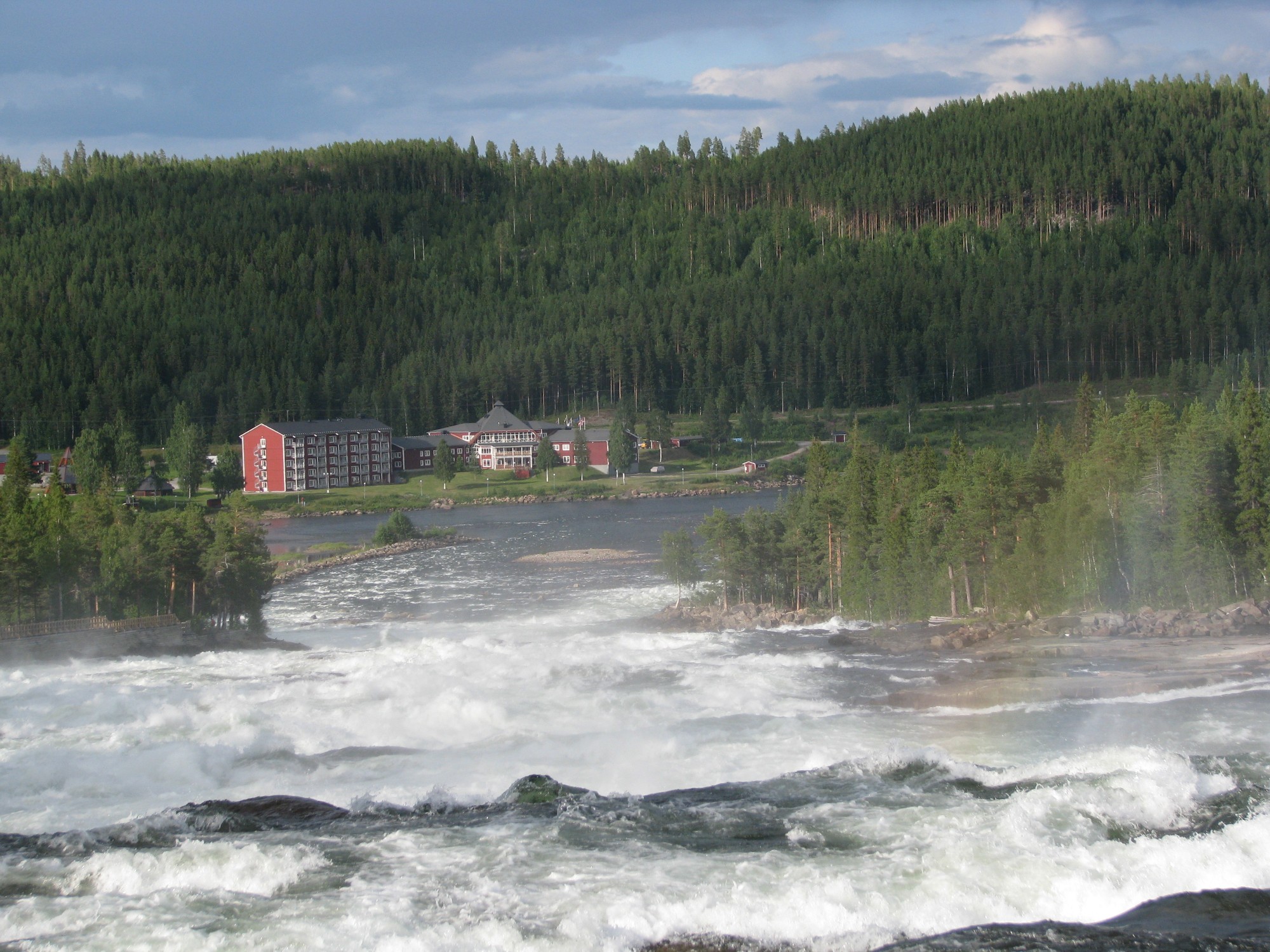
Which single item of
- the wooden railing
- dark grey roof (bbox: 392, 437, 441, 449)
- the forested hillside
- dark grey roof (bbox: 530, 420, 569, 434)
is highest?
the forested hillside

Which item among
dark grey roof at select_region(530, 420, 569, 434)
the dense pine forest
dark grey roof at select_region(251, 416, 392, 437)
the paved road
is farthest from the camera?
dark grey roof at select_region(530, 420, 569, 434)

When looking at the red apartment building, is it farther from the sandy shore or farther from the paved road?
the sandy shore

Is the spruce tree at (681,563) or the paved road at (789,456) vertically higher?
the paved road at (789,456)

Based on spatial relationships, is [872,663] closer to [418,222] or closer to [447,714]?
[447,714]

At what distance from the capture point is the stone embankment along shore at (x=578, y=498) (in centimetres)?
6419

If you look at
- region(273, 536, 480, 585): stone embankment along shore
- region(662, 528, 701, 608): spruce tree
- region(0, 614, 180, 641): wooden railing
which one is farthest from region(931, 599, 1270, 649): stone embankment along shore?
region(273, 536, 480, 585): stone embankment along shore

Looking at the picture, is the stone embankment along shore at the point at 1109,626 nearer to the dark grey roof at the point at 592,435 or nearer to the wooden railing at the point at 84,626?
the wooden railing at the point at 84,626

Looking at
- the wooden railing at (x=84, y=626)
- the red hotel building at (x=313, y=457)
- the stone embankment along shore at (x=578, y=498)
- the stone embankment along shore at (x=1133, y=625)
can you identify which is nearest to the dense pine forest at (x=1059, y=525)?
the stone embankment along shore at (x=1133, y=625)

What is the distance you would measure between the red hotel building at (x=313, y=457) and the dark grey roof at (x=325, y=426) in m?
0.04

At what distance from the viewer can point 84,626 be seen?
1067 inches

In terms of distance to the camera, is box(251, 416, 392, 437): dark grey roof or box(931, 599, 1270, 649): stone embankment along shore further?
box(251, 416, 392, 437): dark grey roof

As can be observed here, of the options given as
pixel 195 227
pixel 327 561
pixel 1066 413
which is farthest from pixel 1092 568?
pixel 195 227

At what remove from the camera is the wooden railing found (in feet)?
86.2

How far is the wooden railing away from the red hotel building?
42.5 m
